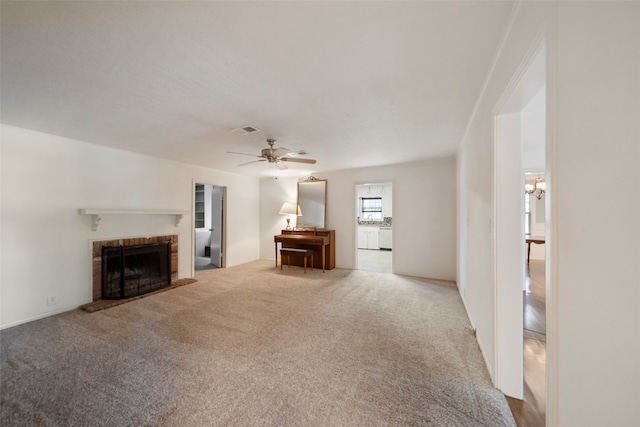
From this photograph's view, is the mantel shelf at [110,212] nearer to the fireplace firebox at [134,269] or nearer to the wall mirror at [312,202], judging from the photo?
the fireplace firebox at [134,269]

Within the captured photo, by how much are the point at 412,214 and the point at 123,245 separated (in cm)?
518

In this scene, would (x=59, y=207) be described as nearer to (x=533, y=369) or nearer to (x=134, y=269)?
(x=134, y=269)

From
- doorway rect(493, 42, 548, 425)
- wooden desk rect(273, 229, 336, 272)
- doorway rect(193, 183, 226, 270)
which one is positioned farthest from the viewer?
doorway rect(193, 183, 226, 270)

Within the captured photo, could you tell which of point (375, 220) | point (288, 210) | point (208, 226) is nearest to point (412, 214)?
point (288, 210)

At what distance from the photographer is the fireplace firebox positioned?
3.53m

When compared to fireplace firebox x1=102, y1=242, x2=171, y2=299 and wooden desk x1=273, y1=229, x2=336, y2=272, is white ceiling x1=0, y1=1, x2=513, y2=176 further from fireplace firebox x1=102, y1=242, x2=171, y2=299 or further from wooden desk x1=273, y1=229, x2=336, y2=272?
wooden desk x1=273, y1=229, x2=336, y2=272

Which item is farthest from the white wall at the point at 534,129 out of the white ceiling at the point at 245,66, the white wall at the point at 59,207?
the white wall at the point at 59,207

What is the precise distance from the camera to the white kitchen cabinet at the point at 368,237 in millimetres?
8633

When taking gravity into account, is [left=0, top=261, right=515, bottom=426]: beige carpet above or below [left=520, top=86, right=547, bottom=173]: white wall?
below

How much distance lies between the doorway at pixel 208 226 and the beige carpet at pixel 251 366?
2380mm

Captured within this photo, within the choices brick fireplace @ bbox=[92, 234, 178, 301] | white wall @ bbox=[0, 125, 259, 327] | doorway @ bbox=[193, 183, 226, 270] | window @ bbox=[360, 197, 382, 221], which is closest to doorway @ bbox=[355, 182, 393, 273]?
window @ bbox=[360, 197, 382, 221]

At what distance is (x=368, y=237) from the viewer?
28.7 feet

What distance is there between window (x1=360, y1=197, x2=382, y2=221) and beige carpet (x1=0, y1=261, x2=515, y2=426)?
5932 mm

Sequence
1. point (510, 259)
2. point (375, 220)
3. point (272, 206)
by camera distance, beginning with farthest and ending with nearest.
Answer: point (375, 220) < point (272, 206) < point (510, 259)
